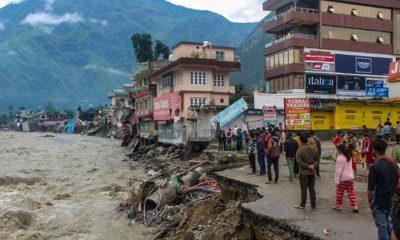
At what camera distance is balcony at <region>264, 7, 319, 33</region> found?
51.4 meters

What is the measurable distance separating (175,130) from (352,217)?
1259 inches

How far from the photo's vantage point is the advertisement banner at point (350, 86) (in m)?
53.2

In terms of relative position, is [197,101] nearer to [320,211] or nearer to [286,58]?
[286,58]

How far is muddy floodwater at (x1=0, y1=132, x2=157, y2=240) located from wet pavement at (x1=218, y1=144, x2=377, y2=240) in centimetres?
459

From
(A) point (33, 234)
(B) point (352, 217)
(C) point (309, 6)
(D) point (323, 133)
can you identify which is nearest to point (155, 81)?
(C) point (309, 6)

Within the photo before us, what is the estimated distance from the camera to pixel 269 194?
12.8 meters

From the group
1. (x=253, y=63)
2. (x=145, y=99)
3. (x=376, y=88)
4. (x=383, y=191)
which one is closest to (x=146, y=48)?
(x=145, y=99)

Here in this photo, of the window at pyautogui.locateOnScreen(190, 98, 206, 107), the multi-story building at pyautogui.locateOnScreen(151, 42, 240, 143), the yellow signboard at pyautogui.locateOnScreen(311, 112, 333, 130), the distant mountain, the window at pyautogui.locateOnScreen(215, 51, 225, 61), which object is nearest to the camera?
the yellow signboard at pyautogui.locateOnScreen(311, 112, 333, 130)

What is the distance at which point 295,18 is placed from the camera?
5134cm

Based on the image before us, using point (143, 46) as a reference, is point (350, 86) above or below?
below

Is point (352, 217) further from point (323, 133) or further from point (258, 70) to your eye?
point (258, 70)

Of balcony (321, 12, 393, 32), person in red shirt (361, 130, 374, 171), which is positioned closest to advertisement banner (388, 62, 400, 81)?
person in red shirt (361, 130, 374, 171)

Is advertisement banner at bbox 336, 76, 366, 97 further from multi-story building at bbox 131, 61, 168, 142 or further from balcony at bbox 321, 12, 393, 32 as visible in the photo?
multi-story building at bbox 131, 61, 168, 142

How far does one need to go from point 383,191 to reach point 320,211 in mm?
3575
